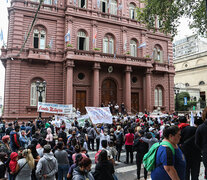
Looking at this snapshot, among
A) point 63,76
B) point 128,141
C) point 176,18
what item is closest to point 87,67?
point 63,76

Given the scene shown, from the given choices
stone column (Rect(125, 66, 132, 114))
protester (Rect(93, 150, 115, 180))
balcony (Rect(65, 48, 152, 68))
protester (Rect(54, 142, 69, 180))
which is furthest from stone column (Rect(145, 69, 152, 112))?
protester (Rect(93, 150, 115, 180))

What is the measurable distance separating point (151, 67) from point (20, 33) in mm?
17408

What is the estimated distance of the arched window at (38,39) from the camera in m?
22.8

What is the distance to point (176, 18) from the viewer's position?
1502 cm

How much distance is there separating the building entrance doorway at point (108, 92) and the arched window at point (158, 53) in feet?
29.4

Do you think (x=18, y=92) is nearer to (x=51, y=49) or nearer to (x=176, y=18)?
(x=51, y=49)

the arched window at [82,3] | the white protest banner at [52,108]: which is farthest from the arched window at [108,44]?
the white protest banner at [52,108]

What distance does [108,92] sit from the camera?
25.6 metres

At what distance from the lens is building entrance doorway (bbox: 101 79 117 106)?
82.8ft

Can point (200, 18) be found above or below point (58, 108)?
above

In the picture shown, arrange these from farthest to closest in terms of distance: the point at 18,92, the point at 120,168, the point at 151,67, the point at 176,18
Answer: the point at 151,67 → the point at 18,92 → the point at 176,18 → the point at 120,168

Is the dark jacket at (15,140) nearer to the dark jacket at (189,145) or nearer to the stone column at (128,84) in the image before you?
the dark jacket at (189,145)

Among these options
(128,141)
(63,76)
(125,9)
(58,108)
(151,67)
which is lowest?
(128,141)

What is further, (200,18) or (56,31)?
(56,31)
